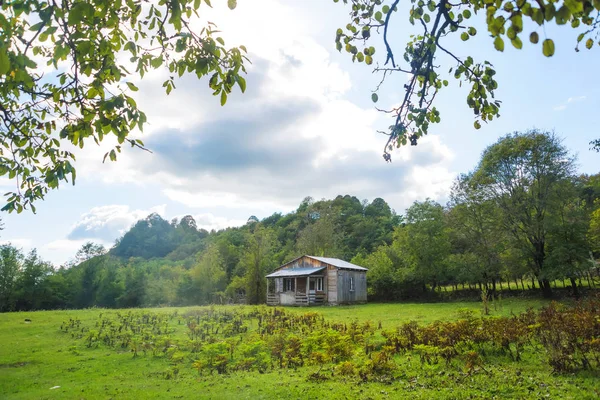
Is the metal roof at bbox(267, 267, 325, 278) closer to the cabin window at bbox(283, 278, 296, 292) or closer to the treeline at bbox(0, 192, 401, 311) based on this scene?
the cabin window at bbox(283, 278, 296, 292)

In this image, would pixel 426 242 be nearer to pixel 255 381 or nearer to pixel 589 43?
pixel 255 381

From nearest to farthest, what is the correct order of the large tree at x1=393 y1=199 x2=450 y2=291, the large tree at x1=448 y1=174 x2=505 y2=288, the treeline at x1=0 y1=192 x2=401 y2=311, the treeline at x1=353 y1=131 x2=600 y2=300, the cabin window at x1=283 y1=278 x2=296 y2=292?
the treeline at x1=353 y1=131 x2=600 y2=300 < the large tree at x1=448 y1=174 x2=505 y2=288 < the large tree at x1=393 y1=199 x2=450 y2=291 < the cabin window at x1=283 y1=278 x2=296 y2=292 < the treeline at x1=0 y1=192 x2=401 y2=311

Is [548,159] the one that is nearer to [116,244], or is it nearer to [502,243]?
[502,243]

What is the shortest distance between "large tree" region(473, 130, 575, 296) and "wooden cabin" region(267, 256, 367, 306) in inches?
612

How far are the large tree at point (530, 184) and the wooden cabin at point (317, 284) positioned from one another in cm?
1555

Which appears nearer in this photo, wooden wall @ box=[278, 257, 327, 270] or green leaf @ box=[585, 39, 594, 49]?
green leaf @ box=[585, 39, 594, 49]

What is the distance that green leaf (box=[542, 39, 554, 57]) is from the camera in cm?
194

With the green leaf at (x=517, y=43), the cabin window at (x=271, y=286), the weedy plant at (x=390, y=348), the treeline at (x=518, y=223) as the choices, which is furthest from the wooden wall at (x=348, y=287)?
the green leaf at (x=517, y=43)

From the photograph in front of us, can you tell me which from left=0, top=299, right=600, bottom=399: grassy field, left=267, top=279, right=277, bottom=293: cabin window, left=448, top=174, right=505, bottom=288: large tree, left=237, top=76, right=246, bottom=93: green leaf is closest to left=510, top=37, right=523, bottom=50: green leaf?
left=237, top=76, right=246, bottom=93: green leaf

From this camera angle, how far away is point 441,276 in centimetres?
3356

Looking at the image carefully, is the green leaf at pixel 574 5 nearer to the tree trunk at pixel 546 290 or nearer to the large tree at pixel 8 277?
the tree trunk at pixel 546 290

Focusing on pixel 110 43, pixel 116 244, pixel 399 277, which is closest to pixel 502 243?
pixel 399 277

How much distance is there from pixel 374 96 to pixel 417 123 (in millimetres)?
608

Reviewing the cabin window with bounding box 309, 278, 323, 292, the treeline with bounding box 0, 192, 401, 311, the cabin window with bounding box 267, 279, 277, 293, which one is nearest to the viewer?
the cabin window with bounding box 309, 278, 323, 292
